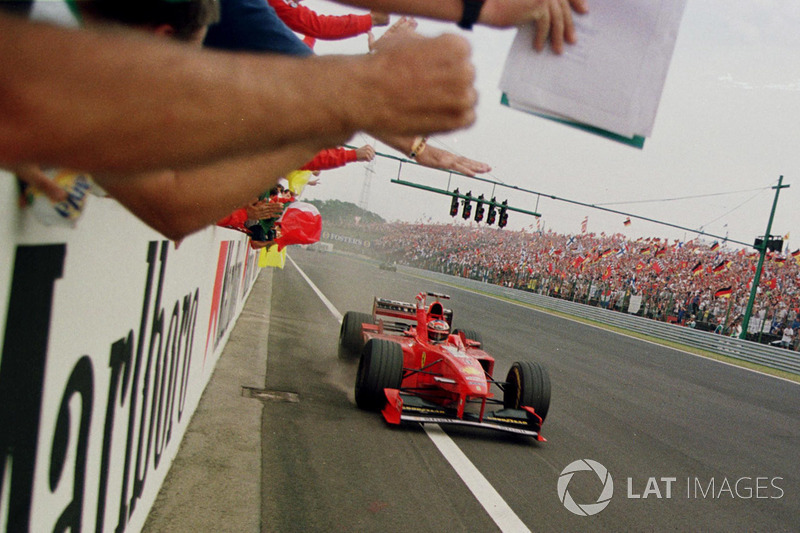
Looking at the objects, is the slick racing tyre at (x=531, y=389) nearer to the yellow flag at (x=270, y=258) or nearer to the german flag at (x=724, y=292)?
the yellow flag at (x=270, y=258)

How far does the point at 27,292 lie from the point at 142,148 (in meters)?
0.72

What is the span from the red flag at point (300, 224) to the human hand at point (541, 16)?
3.97 metres

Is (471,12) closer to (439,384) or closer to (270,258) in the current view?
(439,384)

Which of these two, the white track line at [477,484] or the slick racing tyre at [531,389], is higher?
the slick racing tyre at [531,389]

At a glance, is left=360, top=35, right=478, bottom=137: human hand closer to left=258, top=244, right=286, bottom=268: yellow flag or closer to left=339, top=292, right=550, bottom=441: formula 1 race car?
left=339, top=292, right=550, bottom=441: formula 1 race car

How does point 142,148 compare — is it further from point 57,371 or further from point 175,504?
point 175,504

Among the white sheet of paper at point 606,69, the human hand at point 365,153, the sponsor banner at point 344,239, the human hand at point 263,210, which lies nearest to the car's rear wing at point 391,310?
the human hand at point 263,210

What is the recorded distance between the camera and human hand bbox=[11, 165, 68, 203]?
3.18 ft

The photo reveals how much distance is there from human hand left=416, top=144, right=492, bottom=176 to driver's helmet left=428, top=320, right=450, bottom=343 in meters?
5.33

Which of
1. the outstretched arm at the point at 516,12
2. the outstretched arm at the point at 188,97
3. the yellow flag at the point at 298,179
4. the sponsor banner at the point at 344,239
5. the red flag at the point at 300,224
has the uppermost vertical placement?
the outstretched arm at the point at 516,12

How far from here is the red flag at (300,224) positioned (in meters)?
4.86

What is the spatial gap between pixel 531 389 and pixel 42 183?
556cm

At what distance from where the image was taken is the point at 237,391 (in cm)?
584

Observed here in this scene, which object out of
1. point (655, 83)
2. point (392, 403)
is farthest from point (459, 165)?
point (392, 403)
